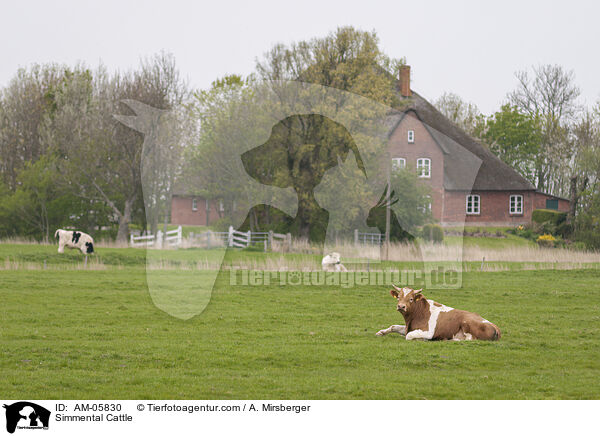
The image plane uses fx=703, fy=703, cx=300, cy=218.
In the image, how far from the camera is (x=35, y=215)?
4400 cm

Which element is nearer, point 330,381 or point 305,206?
point 330,381

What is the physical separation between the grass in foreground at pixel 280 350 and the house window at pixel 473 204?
38454mm

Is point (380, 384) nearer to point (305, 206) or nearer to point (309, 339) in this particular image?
point (309, 339)

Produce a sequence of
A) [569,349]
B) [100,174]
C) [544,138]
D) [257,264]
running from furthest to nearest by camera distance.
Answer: [544,138] < [100,174] < [257,264] < [569,349]

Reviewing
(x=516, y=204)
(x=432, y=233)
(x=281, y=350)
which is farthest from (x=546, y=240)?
(x=281, y=350)

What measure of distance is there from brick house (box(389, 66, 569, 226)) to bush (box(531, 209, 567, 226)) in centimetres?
523

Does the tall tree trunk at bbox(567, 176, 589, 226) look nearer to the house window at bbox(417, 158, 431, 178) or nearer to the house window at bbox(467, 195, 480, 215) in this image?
the house window at bbox(467, 195, 480, 215)

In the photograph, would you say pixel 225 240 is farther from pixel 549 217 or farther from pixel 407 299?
pixel 407 299

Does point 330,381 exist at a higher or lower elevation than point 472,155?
lower

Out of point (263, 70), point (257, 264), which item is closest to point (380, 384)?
point (257, 264)

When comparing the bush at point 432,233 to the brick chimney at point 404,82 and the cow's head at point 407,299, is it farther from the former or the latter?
the cow's head at point 407,299

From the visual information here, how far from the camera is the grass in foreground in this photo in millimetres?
8625

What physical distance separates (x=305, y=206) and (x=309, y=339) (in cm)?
2580
